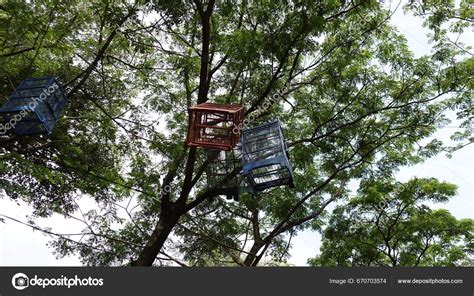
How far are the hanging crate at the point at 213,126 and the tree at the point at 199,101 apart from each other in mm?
623

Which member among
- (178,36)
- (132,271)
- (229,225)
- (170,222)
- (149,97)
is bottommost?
(132,271)

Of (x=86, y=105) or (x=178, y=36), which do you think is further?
(x=86, y=105)

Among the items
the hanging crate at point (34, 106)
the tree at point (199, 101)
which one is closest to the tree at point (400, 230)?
the tree at point (199, 101)

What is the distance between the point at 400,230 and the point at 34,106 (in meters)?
8.07

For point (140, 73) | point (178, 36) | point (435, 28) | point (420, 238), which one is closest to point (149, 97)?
point (140, 73)

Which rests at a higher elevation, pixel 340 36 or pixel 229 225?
pixel 340 36

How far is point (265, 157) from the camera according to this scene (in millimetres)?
4957

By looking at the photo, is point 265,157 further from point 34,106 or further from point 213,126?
point 34,106

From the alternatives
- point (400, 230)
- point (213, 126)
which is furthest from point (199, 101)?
point (400, 230)

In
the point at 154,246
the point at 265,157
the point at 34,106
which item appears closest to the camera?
the point at 34,106

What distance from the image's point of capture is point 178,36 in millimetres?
7059

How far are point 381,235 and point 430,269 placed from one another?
14.4 feet

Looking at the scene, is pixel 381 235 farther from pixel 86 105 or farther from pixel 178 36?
pixel 86 105

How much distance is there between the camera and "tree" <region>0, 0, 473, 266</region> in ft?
19.5
